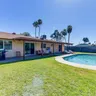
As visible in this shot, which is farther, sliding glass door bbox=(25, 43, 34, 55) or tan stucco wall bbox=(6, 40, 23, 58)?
sliding glass door bbox=(25, 43, 34, 55)

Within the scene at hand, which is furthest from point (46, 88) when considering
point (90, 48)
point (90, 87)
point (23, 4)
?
point (90, 48)

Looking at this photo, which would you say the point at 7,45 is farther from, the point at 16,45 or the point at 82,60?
the point at 82,60

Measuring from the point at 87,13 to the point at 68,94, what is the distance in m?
18.2

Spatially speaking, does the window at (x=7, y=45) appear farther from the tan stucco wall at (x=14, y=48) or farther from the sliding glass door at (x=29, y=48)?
the sliding glass door at (x=29, y=48)

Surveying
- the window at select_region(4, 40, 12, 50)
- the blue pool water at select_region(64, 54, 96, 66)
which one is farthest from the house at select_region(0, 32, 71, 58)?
the blue pool water at select_region(64, 54, 96, 66)

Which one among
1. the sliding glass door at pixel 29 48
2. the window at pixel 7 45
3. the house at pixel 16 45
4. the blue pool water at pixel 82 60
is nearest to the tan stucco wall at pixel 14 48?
the house at pixel 16 45

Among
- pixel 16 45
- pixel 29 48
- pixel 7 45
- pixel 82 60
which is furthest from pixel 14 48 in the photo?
pixel 82 60

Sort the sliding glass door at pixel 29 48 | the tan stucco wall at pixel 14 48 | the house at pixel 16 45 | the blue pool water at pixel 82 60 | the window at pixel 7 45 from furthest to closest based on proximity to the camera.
Result: the sliding glass door at pixel 29 48 < the blue pool water at pixel 82 60 < the tan stucco wall at pixel 14 48 < the window at pixel 7 45 < the house at pixel 16 45

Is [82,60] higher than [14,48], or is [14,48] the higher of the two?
[14,48]

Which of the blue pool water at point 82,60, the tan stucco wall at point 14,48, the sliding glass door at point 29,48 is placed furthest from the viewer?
the sliding glass door at point 29,48

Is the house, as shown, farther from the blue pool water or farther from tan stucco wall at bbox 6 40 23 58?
the blue pool water

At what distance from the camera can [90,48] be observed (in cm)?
3738

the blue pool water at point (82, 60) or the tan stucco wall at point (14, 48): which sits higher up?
the tan stucco wall at point (14, 48)

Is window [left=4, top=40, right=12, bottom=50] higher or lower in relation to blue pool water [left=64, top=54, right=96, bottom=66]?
higher
